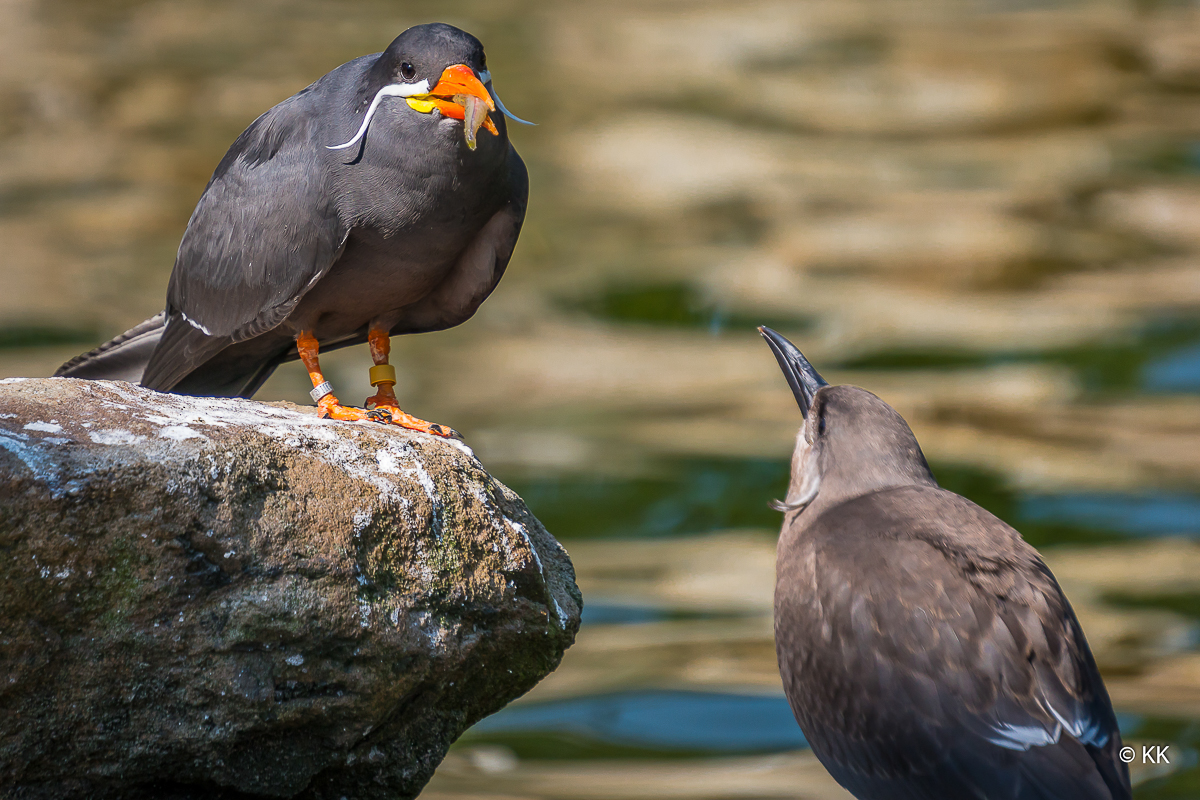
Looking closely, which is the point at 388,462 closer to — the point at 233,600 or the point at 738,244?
the point at 233,600

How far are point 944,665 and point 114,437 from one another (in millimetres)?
2864

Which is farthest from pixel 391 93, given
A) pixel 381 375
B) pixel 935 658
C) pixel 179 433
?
pixel 935 658

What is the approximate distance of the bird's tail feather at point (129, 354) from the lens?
5973 millimetres

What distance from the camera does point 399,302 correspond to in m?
5.43

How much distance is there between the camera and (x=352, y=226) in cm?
507

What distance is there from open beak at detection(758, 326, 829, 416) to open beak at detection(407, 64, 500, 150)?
1.57 m

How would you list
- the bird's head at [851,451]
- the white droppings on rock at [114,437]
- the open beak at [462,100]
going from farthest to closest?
the bird's head at [851,451] < the open beak at [462,100] < the white droppings on rock at [114,437]

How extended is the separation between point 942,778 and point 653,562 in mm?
10866

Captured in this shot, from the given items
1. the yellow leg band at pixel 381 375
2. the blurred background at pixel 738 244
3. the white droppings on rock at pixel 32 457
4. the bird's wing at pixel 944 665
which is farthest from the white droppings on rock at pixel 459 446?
the blurred background at pixel 738 244

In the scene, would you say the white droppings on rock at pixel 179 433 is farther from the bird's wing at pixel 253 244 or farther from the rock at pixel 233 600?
the bird's wing at pixel 253 244

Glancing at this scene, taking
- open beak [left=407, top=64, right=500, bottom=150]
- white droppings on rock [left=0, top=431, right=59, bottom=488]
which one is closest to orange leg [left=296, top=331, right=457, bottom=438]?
open beak [left=407, top=64, right=500, bottom=150]

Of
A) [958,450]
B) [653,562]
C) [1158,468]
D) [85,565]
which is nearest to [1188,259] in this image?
[1158,468]

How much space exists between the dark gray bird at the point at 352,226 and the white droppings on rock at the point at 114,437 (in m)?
1.17

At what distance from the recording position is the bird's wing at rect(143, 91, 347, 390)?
5168 millimetres
